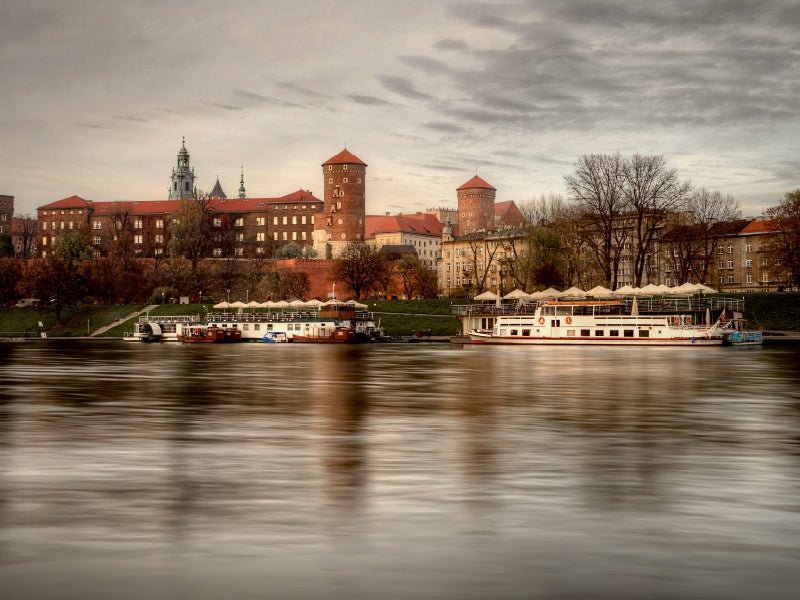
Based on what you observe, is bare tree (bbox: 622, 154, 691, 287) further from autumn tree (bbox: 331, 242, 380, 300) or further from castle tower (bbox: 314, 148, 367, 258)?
castle tower (bbox: 314, 148, 367, 258)

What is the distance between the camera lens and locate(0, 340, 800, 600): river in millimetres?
7484

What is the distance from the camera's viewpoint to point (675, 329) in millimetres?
66562

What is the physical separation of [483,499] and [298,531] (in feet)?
8.59

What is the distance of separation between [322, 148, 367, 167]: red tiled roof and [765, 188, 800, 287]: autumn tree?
104002mm

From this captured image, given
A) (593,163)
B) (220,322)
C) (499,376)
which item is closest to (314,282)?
(220,322)

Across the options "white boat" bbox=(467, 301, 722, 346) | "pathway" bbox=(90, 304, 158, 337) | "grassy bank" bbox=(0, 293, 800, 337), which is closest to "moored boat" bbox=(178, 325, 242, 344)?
"grassy bank" bbox=(0, 293, 800, 337)

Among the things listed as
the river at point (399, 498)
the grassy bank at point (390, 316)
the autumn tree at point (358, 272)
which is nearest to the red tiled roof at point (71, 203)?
the grassy bank at point (390, 316)

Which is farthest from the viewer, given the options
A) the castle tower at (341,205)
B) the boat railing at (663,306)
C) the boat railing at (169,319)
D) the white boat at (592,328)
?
the castle tower at (341,205)

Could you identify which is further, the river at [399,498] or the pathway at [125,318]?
the pathway at [125,318]

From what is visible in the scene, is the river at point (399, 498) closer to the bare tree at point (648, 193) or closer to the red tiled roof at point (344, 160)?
the bare tree at point (648, 193)

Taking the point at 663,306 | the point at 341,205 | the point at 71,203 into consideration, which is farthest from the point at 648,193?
the point at 71,203

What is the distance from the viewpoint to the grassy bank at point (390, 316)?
7831cm

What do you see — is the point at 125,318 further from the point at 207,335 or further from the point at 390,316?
the point at 390,316

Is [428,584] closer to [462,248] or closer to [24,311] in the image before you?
[24,311]
